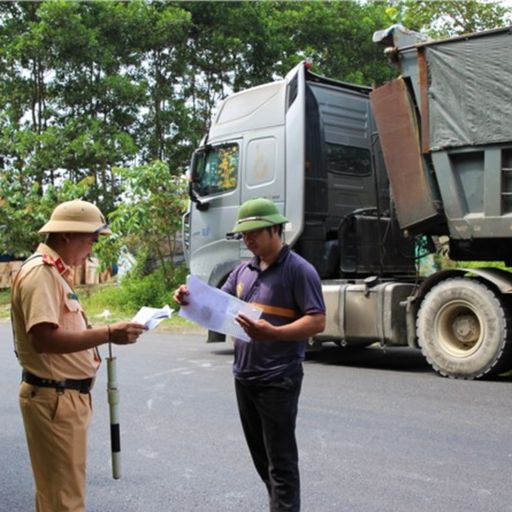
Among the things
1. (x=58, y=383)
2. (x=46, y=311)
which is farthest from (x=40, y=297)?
(x=58, y=383)

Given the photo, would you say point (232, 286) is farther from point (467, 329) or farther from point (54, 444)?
point (467, 329)

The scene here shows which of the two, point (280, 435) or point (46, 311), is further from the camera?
point (280, 435)

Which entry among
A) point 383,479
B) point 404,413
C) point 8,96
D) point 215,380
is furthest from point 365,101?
point 8,96

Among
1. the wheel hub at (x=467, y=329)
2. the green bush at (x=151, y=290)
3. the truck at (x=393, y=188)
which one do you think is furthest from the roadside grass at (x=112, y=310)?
the wheel hub at (x=467, y=329)

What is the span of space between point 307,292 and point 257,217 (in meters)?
0.41

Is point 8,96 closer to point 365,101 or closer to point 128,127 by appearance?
point 128,127

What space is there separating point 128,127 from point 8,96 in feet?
11.8

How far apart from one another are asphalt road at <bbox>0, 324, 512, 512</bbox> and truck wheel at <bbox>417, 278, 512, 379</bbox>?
8.0 inches

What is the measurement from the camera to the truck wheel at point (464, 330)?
745cm

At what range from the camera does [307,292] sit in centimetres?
337

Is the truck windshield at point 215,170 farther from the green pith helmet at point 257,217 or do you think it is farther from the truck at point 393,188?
the green pith helmet at point 257,217

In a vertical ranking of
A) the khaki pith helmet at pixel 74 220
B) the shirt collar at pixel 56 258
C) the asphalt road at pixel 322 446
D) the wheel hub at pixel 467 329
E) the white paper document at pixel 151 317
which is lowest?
the asphalt road at pixel 322 446

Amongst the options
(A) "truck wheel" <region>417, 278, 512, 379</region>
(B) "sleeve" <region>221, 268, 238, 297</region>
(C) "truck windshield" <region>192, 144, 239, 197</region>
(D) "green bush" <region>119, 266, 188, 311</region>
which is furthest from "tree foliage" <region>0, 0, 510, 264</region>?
(B) "sleeve" <region>221, 268, 238, 297</region>

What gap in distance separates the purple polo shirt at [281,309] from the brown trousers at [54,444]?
2.88 feet
